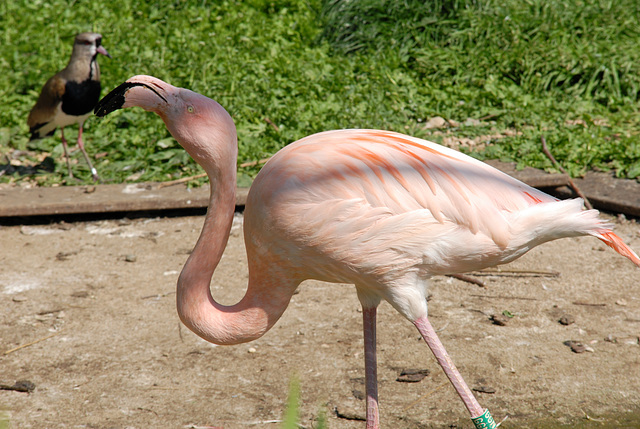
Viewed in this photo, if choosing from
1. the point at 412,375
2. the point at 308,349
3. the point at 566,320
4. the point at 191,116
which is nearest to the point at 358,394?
the point at 412,375

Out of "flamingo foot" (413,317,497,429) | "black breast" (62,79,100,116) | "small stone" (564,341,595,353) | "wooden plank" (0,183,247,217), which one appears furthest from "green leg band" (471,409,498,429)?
"black breast" (62,79,100,116)

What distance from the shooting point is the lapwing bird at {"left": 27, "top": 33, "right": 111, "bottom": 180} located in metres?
6.27

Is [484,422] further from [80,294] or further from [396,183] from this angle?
[80,294]

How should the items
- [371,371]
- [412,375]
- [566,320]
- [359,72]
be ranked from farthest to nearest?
[359,72] → [566,320] → [412,375] → [371,371]

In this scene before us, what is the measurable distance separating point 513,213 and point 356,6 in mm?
6074

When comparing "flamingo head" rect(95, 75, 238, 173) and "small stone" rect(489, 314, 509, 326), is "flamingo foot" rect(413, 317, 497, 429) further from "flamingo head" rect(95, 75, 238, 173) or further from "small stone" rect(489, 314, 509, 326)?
"small stone" rect(489, 314, 509, 326)

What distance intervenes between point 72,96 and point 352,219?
4414 millimetres

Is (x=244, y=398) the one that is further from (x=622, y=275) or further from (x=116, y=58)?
(x=116, y=58)

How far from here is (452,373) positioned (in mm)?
2730

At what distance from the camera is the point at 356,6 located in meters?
8.31

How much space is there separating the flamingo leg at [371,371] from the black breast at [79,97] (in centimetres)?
423

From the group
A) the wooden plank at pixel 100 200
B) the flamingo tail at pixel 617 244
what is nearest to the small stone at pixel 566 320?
the flamingo tail at pixel 617 244

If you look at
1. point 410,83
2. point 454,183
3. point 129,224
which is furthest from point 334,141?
point 410,83

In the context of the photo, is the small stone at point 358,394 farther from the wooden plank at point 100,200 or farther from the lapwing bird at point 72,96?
the lapwing bird at point 72,96
